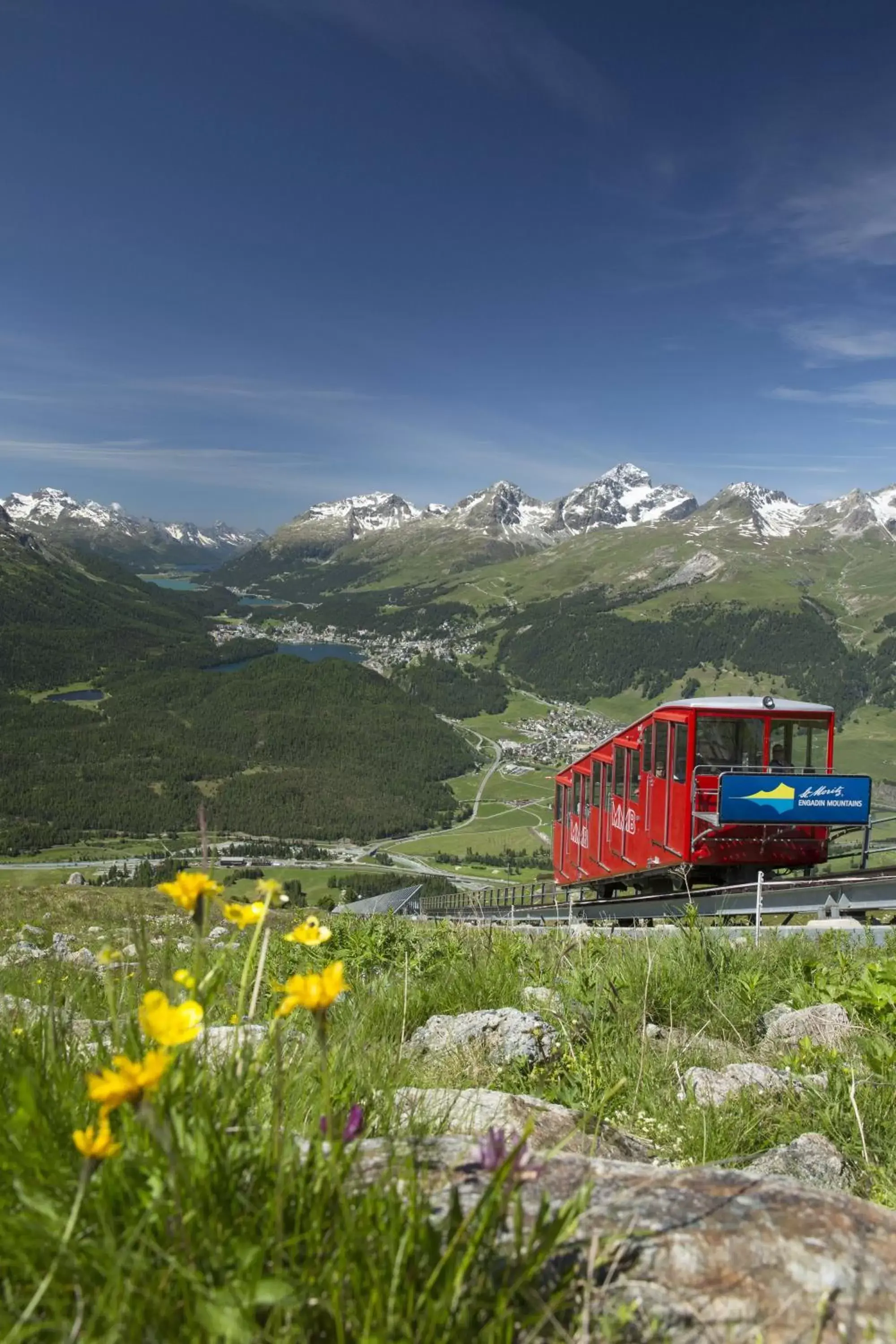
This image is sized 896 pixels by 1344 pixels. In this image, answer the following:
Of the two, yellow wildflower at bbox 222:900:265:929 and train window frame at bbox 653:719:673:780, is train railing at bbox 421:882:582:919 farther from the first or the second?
yellow wildflower at bbox 222:900:265:929

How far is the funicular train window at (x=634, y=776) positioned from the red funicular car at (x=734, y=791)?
0.16ft

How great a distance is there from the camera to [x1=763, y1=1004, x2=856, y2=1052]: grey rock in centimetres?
505

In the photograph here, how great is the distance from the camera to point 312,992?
4.93 feet

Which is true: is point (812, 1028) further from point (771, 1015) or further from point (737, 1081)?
point (737, 1081)

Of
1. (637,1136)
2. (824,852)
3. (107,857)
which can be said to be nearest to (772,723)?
(824,852)

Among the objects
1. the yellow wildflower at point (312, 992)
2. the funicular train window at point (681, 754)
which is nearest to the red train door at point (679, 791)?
the funicular train window at point (681, 754)

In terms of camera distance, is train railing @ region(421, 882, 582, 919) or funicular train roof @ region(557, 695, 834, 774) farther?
train railing @ region(421, 882, 582, 919)

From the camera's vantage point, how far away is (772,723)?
58.1 ft

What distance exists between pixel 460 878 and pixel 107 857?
90.0 metres

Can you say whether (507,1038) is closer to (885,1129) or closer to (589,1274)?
(885,1129)

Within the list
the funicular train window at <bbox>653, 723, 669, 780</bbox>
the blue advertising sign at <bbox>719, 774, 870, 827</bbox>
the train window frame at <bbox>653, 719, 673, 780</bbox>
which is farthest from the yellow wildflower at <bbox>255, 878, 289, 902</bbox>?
the funicular train window at <bbox>653, 723, 669, 780</bbox>

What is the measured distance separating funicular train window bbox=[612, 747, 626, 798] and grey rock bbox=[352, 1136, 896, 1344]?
1905 cm

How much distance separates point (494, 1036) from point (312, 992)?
3.57 metres

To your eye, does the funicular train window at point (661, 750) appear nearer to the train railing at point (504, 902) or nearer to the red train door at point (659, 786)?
the red train door at point (659, 786)
